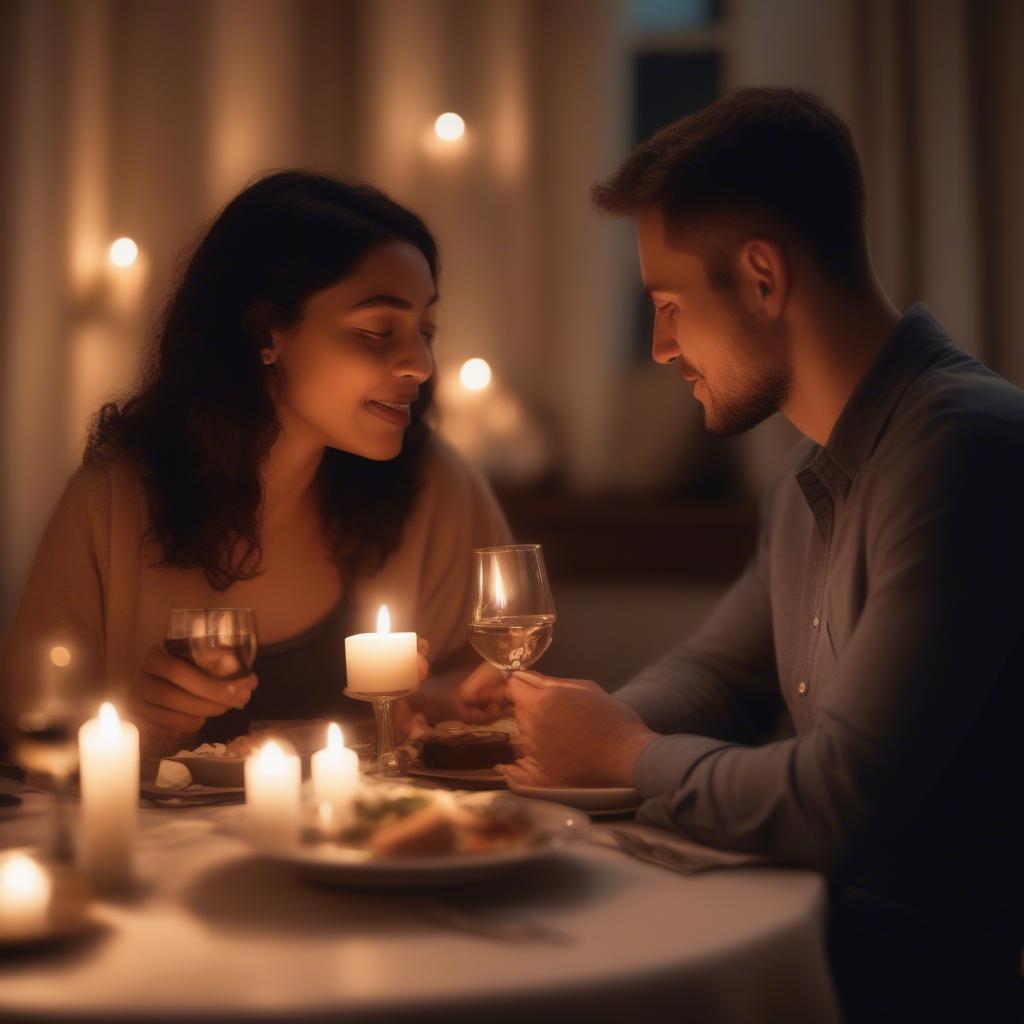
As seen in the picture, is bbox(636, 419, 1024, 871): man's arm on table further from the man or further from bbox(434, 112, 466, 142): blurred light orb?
bbox(434, 112, 466, 142): blurred light orb

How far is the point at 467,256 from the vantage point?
3.71 metres

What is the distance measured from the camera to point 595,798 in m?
1.41

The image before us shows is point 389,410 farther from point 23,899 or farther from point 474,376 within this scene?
point 474,376

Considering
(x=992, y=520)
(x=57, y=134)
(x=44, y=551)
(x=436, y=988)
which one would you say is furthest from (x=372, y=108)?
(x=436, y=988)

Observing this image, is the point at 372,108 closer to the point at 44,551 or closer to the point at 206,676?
the point at 44,551

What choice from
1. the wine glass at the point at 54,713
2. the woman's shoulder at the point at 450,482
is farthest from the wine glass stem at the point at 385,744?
the woman's shoulder at the point at 450,482

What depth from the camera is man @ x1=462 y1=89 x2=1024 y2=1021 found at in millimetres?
1250

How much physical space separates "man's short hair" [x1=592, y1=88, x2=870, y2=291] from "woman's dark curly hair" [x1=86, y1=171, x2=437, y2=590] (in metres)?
0.74

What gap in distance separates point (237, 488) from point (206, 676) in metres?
0.70

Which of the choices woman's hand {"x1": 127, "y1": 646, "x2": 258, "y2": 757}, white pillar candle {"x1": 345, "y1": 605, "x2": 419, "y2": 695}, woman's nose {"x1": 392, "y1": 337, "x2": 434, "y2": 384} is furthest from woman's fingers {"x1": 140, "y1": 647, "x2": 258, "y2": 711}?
woman's nose {"x1": 392, "y1": 337, "x2": 434, "y2": 384}

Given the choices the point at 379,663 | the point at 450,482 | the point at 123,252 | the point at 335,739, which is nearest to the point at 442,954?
the point at 335,739

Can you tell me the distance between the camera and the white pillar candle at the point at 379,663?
61.5 inches

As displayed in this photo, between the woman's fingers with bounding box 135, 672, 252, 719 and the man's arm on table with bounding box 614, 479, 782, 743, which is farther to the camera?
the man's arm on table with bounding box 614, 479, 782, 743

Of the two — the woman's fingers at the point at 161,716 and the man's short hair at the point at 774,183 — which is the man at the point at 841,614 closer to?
the man's short hair at the point at 774,183
